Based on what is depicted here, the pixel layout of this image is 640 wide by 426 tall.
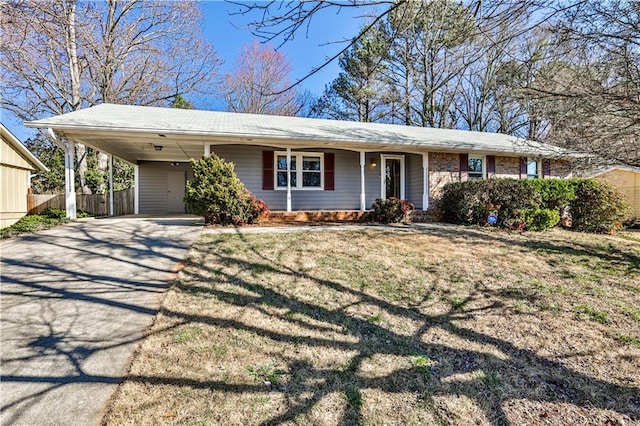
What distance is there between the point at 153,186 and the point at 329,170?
7.97 metres

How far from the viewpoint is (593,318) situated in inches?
147

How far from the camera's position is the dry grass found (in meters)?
2.32

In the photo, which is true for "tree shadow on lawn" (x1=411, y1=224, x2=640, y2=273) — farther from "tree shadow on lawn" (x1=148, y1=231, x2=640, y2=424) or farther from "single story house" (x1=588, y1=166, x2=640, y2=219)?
"single story house" (x1=588, y1=166, x2=640, y2=219)

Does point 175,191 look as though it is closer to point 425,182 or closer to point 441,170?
point 425,182

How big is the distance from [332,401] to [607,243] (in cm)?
875

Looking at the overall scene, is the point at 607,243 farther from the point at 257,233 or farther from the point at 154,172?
the point at 154,172

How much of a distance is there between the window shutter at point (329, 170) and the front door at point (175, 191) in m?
7.03

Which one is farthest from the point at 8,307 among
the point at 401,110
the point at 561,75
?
the point at 401,110

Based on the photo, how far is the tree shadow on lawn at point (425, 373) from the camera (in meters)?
2.43

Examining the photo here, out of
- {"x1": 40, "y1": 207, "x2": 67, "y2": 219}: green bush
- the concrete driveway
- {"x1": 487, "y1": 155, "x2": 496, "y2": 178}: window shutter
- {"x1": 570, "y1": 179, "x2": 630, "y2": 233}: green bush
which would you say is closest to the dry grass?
the concrete driveway

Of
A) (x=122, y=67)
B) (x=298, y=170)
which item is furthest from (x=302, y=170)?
(x=122, y=67)

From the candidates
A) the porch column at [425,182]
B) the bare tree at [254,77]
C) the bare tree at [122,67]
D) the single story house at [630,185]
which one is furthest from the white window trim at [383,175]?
the bare tree at [122,67]

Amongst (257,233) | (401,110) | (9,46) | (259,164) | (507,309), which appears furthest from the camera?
(401,110)

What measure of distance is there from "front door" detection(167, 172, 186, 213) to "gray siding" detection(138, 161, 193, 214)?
160 mm
